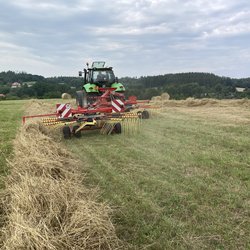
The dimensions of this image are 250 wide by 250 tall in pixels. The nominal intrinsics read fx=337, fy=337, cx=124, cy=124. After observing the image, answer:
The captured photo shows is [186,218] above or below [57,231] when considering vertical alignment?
below

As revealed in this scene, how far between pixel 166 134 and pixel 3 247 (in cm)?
604

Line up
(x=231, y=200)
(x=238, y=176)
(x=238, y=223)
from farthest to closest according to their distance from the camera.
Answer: (x=238, y=176) → (x=231, y=200) → (x=238, y=223)

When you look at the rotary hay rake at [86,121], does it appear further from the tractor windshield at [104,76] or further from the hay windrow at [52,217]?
the tractor windshield at [104,76]

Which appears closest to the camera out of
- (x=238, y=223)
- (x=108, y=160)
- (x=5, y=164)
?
(x=238, y=223)

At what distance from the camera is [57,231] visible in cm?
272

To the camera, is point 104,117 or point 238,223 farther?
point 104,117

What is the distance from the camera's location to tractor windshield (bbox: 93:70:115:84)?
49.9ft

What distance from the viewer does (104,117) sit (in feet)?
29.9

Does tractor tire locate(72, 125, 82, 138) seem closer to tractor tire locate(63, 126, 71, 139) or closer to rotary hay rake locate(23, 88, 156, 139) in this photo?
rotary hay rake locate(23, 88, 156, 139)

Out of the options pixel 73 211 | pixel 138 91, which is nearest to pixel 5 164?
pixel 73 211

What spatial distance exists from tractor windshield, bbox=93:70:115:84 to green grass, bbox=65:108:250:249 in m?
7.54

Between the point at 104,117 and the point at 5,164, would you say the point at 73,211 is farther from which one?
the point at 104,117

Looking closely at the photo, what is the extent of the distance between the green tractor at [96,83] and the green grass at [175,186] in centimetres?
691

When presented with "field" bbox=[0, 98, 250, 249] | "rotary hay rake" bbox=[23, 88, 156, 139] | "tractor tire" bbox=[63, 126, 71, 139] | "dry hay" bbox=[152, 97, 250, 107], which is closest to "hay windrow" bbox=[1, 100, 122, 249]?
"field" bbox=[0, 98, 250, 249]
